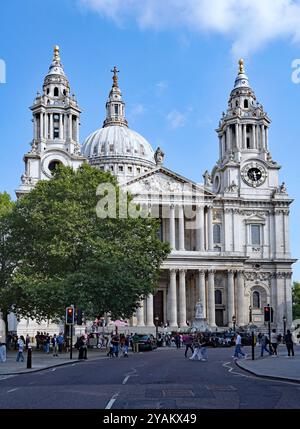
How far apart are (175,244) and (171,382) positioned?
68412 mm

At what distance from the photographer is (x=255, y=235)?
96688mm

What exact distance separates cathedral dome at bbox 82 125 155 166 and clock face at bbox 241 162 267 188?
37.1 meters

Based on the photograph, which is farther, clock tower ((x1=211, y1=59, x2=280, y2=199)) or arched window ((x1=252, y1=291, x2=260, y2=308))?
clock tower ((x1=211, y1=59, x2=280, y2=199))

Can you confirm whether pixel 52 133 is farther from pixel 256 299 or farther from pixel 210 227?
pixel 256 299

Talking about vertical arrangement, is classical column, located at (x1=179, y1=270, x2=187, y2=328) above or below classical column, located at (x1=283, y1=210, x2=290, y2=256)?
below

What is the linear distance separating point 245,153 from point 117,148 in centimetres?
3845

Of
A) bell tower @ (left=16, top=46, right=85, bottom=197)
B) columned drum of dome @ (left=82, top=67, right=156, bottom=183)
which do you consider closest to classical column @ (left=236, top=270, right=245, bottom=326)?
bell tower @ (left=16, top=46, right=85, bottom=197)

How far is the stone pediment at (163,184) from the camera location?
92.7m

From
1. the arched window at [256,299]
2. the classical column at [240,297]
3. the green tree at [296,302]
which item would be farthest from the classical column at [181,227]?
the green tree at [296,302]

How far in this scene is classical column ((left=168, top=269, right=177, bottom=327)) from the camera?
87188mm

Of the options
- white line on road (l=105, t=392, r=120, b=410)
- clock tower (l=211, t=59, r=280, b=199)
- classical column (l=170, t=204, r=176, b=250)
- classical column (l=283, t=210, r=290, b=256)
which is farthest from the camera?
clock tower (l=211, t=59, r=280, b=199)

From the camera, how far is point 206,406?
55.2ft

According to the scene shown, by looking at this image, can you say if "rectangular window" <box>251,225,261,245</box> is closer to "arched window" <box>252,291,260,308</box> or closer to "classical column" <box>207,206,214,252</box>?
"classical column" <box>207,206,214,252</box>
